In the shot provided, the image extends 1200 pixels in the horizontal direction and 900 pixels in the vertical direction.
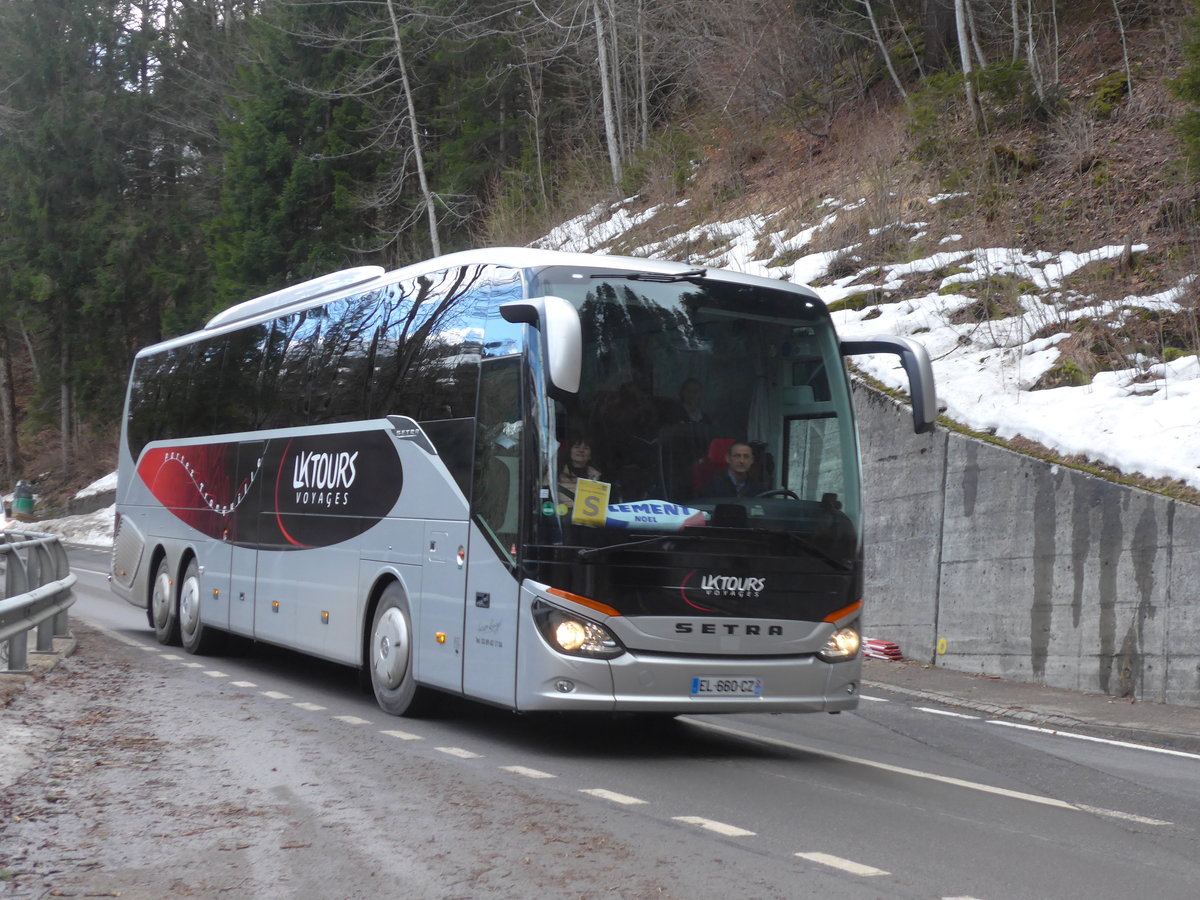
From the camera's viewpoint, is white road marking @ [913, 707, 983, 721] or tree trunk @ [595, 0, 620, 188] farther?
tree trunk @ [595, 0, 620, 188]

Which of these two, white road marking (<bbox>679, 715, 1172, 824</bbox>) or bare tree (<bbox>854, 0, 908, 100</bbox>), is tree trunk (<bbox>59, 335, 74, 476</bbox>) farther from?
white road marking (<bbox>679, 715, 1172, 824</bbox>)

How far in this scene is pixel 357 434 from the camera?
1120 cm

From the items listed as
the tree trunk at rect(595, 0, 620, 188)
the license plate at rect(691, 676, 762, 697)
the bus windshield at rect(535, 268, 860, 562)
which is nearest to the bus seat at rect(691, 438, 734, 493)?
the bus windshield at rect(535, 268, 860, 562)

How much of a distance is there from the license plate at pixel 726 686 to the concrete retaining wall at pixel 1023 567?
5.18 meters

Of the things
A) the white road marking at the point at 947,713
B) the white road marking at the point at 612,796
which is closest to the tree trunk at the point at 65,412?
the white road marking at the point at 947,713

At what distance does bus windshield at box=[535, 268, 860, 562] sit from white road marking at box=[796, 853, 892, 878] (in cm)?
271

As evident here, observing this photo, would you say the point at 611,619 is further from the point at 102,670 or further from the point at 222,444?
the point at 222,444

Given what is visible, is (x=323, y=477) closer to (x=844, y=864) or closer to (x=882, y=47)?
(x=844, y=864)

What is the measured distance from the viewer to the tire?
14602mm

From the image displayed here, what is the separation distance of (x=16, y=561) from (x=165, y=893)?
323 inches

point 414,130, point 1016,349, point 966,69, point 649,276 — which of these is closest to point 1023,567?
point 1016,349

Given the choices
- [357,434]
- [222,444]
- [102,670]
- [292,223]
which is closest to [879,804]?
[357,434]

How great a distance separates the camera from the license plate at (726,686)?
335 inches

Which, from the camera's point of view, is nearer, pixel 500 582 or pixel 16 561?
pixel 500 582
